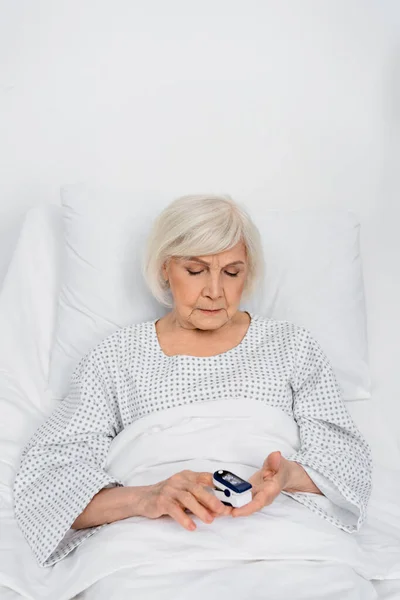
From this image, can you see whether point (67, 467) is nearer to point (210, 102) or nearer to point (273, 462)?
point (273, 462)

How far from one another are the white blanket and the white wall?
2.90 feet

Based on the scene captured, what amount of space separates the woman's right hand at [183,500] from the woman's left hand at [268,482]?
0.12 feet

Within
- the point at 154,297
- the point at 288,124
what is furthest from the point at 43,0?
the point at 154,297

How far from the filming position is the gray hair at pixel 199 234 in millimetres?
1774

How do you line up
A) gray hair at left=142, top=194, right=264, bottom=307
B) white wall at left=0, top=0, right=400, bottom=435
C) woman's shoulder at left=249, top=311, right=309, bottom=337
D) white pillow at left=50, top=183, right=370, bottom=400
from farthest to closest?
white wall at left=0, top=0, right=400, bottom=435 → white pillow at left=50, top=183, right=370, bottom=400 → woman's shoulder at left=249, top=311, right=309, bottom=337 → gray hair at left=142, top=194, right=264, bottom=307

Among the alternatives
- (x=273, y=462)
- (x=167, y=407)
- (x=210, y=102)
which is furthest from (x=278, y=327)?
(x=210, y=102)

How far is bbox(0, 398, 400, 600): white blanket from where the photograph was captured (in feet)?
4.56

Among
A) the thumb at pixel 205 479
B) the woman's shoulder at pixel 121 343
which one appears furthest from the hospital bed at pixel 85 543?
the woman's shoulder at pixel 121 343

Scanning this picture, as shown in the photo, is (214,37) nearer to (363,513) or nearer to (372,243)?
(372,243)

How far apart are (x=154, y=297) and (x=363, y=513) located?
74 centimetres

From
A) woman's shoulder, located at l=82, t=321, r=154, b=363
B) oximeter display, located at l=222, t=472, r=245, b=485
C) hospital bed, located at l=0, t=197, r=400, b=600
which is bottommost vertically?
hospital bed, located at l=0, t=197, r=400, b=600

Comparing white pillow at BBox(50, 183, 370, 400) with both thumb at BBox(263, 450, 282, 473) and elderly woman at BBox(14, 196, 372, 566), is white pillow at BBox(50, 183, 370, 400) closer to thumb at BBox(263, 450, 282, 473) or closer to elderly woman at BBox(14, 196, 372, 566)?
elderly woman at BBox(14, 196, 372, 566)

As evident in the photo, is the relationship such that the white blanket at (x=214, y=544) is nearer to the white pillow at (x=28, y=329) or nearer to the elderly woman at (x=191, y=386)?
the elderly woman at (x=191, y=386)

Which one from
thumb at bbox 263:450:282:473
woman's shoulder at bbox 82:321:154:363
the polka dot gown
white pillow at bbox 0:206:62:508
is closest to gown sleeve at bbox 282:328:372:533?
the polka dot gown
